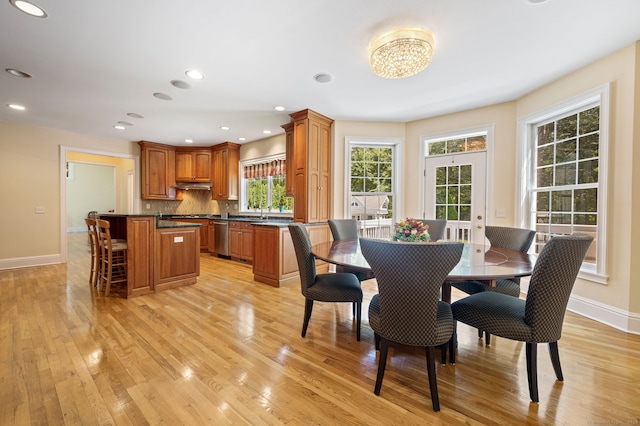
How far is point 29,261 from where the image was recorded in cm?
493

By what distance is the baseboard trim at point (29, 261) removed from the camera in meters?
4.73

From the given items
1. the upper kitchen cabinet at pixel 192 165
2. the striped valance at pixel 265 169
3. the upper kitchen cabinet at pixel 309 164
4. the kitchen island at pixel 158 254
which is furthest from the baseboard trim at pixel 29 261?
the upper kitchen cabinet at pixel 309 164

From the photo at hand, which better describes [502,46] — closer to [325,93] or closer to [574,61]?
[574,61]

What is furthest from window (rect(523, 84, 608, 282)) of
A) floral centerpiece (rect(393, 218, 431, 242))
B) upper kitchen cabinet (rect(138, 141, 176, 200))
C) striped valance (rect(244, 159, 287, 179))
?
upper kitchen cabinet (rect(138, 141, 176, 200))

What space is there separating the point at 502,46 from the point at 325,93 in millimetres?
1938

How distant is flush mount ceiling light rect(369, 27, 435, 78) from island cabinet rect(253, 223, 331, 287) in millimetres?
2403

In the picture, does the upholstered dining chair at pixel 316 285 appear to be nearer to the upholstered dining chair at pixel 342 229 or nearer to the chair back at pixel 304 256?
the chair back at pixel 304 256

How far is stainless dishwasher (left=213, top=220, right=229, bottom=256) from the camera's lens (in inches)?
227

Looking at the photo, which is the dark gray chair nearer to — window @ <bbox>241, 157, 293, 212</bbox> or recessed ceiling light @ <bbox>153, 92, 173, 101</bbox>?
window @ <bbox>241, 157, 293, 212</bbox>

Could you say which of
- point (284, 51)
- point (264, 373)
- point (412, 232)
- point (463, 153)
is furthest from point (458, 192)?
point (264, 373)

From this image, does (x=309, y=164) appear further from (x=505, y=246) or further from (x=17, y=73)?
(x=17, y=73)

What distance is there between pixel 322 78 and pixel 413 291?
2.65 metres

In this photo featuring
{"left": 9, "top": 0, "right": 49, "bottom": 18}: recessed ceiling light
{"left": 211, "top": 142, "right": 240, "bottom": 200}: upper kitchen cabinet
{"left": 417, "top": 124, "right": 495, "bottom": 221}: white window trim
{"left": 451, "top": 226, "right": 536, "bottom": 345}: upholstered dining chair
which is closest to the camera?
{"left": 9, "top": 0, "right": 49, "bottom": 18}: recessed ceiling light

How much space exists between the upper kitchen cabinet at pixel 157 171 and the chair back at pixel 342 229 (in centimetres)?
511
